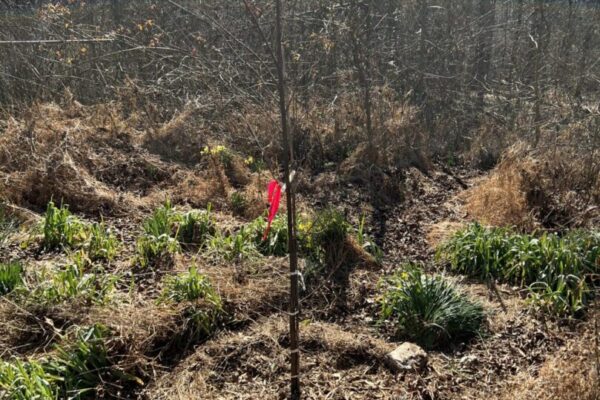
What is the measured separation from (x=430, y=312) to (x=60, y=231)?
3.37 m

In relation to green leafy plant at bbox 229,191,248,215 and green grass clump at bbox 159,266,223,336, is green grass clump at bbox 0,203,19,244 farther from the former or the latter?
green leafy plant at bbox 229,191,248,215

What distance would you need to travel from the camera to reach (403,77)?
8.84 meters

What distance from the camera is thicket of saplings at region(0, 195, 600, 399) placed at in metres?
3.21

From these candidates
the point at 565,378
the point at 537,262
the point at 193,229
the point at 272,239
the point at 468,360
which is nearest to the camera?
the point at 565,378

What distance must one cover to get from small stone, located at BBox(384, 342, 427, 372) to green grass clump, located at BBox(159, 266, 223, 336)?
1.28 m

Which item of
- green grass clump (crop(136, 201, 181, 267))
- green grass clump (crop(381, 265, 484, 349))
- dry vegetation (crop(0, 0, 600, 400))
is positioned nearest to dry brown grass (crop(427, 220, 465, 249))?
dry vegetation (crop(0, 0, 600, 400))

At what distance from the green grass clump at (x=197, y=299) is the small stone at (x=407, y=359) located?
1.28 metres

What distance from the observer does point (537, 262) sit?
14.1ft

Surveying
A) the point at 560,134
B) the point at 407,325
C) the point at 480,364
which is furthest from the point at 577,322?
the point at 560,134

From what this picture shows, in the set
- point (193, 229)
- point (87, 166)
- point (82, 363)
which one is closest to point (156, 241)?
point (193, 229)

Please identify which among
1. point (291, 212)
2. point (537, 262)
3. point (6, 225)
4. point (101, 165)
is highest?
point (291, 212)

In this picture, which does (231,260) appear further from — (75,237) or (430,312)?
(430,312)

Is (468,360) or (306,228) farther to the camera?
(306,228)

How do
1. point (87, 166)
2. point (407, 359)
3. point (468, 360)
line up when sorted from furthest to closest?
point (87, 166) → point (468, 360) → point (407, 359)
